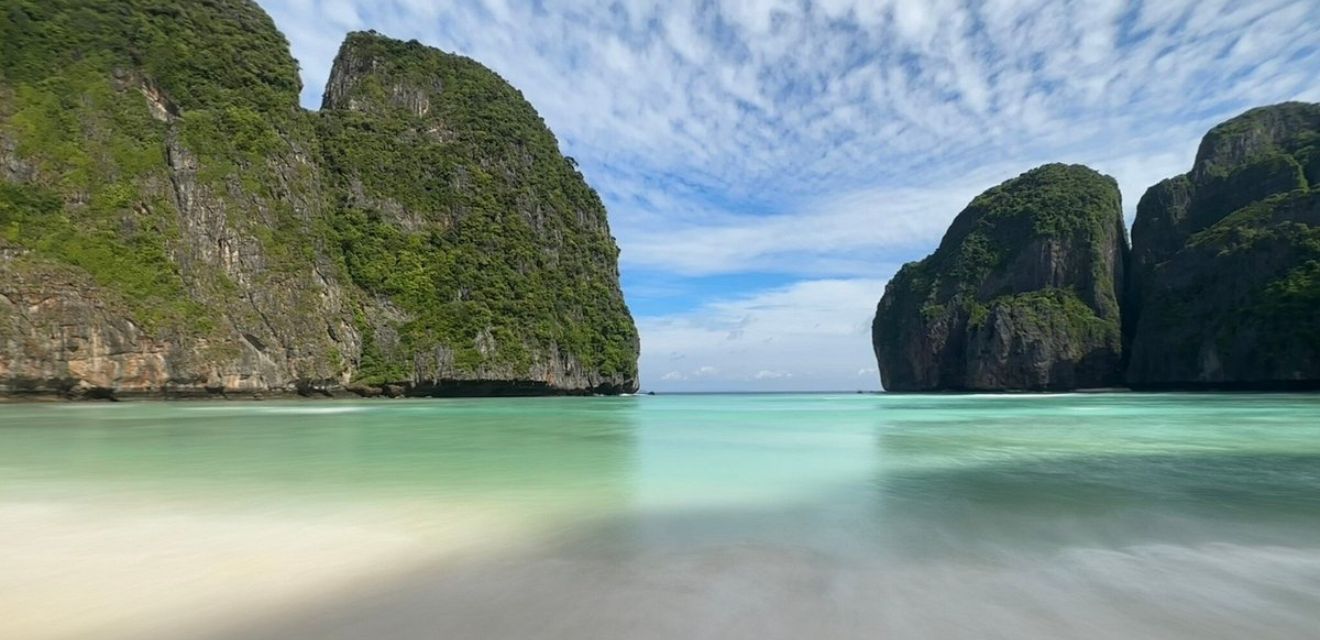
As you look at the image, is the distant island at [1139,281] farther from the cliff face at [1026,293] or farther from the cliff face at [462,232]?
the cliff face at [462,232]

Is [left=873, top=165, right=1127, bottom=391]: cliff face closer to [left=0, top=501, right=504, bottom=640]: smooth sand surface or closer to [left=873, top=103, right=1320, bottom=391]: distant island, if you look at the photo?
[left=873, top=103, right=1320, bottom=391]: distant island

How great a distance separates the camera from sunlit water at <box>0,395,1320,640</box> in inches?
122

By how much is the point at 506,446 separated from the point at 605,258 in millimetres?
56733

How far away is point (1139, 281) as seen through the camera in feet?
263

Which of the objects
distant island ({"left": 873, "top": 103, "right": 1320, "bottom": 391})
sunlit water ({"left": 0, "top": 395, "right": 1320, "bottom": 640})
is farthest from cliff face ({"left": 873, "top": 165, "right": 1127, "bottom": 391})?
sunlit water ({"left": 0, "top": 395, "right": 1320, "bottom": 640})

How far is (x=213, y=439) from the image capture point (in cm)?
1271

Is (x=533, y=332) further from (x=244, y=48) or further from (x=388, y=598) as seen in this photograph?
(x=388, y=598)

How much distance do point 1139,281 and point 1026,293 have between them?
1515cm

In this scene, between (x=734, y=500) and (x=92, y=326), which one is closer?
(x=734, y=500)

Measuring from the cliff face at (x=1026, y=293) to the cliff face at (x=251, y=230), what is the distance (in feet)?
152

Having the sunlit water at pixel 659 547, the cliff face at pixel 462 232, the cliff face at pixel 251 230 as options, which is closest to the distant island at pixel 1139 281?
the cliff face at pixel 462 232

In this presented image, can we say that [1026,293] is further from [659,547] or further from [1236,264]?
[659,547]

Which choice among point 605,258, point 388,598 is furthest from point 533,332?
point 388,598

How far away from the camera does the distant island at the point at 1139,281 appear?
5666 centimetres
